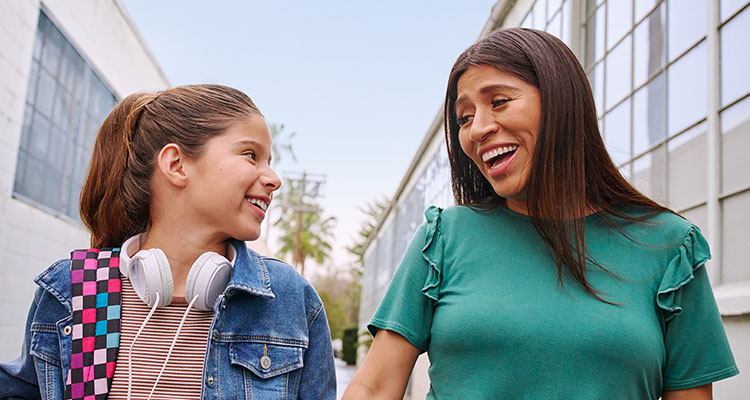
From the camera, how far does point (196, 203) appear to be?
2.16 metres

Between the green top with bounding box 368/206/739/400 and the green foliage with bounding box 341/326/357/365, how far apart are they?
112 ft

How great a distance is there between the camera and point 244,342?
6.86 ft

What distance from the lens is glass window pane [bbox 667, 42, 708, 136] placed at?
3895 millimetres

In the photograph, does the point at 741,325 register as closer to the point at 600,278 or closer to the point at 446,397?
the point at 600,278

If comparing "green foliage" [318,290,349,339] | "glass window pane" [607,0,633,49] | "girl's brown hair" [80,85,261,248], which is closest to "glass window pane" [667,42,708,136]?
"glass window pane" [607,0,633,49]

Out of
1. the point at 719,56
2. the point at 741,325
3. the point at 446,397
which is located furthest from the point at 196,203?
the point at 719,56

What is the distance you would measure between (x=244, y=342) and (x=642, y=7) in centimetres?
416

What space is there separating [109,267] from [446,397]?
1072 millimetres

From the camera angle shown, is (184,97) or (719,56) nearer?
(184,97)

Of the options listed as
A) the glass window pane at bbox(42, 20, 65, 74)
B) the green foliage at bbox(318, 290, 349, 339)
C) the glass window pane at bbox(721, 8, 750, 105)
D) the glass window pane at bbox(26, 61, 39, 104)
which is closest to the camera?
the glass window pane at bbox(721, 8, 750, 105)

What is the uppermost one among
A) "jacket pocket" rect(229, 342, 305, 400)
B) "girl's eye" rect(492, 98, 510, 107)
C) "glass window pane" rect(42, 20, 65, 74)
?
"glass window pane" rect(42, 20, 65, 74)

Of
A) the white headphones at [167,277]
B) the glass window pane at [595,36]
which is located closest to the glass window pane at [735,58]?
the glass window pane at [595,36]

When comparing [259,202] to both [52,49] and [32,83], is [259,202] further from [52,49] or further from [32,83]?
[52,49]

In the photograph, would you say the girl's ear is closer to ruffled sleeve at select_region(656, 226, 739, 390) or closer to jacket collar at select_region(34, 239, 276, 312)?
jacket collar at select_region(34, 239, 276, 312)
